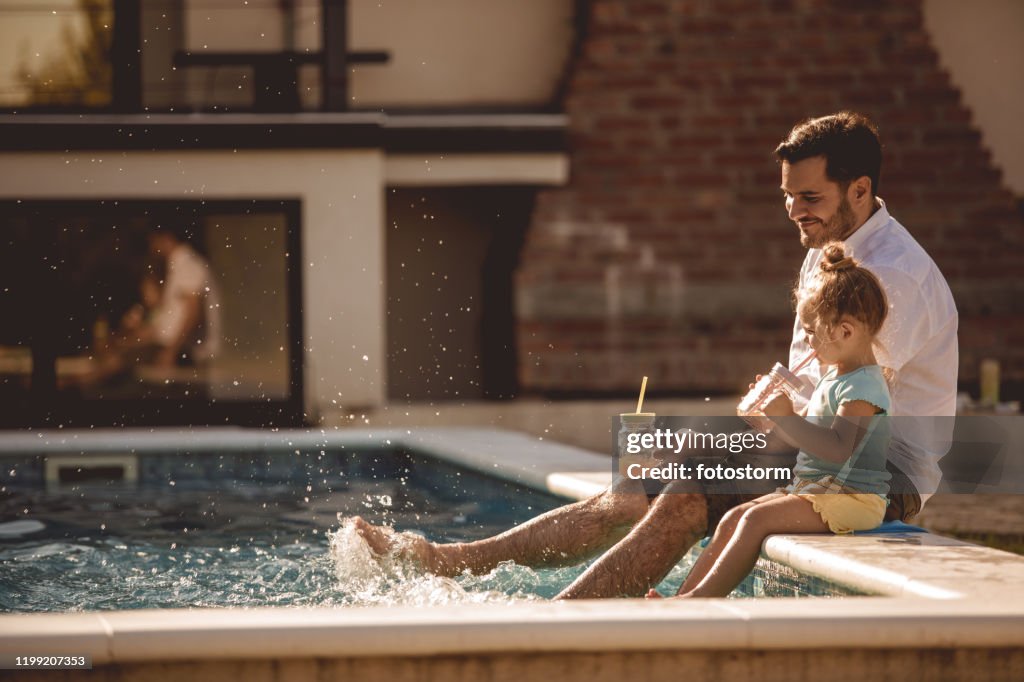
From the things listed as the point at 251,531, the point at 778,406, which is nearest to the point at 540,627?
the point at 778,406

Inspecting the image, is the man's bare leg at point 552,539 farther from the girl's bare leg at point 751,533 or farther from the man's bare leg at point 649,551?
the girl's bare leg at point 751,533

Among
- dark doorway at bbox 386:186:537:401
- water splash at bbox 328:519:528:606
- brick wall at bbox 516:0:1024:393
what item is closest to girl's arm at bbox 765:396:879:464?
water splash at bbox 328:519:528:606

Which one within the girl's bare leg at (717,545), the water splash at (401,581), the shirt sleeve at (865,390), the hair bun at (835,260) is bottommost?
the water splash at (401,581)

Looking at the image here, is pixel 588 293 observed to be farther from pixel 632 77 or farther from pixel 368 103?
pixel 368 103

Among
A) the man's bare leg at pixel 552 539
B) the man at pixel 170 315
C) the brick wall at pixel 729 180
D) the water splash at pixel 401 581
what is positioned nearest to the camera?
the water splash at pixel 401 581

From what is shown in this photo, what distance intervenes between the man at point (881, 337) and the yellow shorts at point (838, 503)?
0.31 ft

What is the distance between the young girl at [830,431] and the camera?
3441mm

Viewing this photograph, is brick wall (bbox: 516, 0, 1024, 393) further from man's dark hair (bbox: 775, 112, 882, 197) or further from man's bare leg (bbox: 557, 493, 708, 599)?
man's bare leg (bbox: 557, 493, 708, 599)

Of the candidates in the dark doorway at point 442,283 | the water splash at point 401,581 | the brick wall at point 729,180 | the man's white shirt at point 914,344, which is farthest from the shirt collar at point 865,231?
the dark doorway at point 442,283

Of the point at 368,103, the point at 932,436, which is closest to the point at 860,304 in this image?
the point at 932,436

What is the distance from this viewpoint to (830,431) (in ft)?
11.4

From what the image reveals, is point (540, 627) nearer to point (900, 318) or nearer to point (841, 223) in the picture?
point (900, 318)

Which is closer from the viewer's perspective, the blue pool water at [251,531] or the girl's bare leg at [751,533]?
the girl's bare leg at [751,533]

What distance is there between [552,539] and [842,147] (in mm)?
1431
